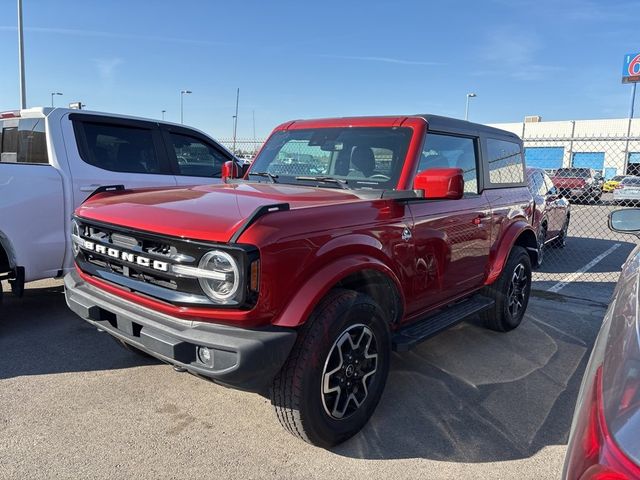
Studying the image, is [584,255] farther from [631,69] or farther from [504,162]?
[631,69]

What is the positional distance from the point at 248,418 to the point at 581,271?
681 centimetres

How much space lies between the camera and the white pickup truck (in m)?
4.16

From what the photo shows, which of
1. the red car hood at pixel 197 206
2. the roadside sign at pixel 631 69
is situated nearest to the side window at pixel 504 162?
the red car hood at pixel 197 206

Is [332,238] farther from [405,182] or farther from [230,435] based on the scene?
[230,435]

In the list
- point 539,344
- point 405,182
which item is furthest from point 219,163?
point 539,344

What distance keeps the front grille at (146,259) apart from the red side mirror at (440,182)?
54.2 inches

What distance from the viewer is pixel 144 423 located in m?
3.03

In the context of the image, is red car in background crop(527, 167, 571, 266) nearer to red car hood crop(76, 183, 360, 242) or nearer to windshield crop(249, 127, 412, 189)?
windshield crop(249, 127, 412, 189)

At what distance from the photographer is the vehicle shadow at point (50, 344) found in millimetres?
3785

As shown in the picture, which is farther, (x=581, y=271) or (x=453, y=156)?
(x=581, y=271)

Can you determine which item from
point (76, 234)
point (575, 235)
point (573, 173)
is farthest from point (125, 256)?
point (573, 173)

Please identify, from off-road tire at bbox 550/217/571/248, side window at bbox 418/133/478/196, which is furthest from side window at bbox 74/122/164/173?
off-road tire at bbox 550/217/571/248

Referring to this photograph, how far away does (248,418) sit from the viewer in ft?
10.3

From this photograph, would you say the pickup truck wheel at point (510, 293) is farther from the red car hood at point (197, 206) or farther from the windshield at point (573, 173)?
the windshield at point (573, 173)
